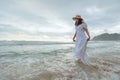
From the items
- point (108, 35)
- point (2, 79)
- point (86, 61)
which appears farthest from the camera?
point (108, 35)

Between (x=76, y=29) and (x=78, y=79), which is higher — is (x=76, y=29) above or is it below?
above

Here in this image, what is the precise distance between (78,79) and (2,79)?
2341 millimetres

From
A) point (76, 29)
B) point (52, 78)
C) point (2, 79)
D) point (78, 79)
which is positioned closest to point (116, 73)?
point (78, 79)

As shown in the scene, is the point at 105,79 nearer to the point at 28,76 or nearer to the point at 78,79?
the point at 78,79

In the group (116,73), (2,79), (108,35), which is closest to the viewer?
(2,79)

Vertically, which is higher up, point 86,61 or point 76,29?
point 76,29

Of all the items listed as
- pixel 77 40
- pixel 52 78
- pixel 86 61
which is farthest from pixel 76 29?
pixel 52 78

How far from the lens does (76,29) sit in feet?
24.5

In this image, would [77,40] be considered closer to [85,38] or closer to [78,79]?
[85,38]

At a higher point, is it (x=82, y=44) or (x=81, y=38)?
(x=81, y=38)

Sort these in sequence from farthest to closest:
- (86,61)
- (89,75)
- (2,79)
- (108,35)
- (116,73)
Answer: (108,35)
(86,61)
(116,73)
(89,75)
(2,79)

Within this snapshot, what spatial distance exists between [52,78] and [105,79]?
168 cm

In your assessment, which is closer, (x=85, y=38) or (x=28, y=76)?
(x=28, y=76)

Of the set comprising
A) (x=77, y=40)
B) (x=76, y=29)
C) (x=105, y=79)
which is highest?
(x=76, y=29)
